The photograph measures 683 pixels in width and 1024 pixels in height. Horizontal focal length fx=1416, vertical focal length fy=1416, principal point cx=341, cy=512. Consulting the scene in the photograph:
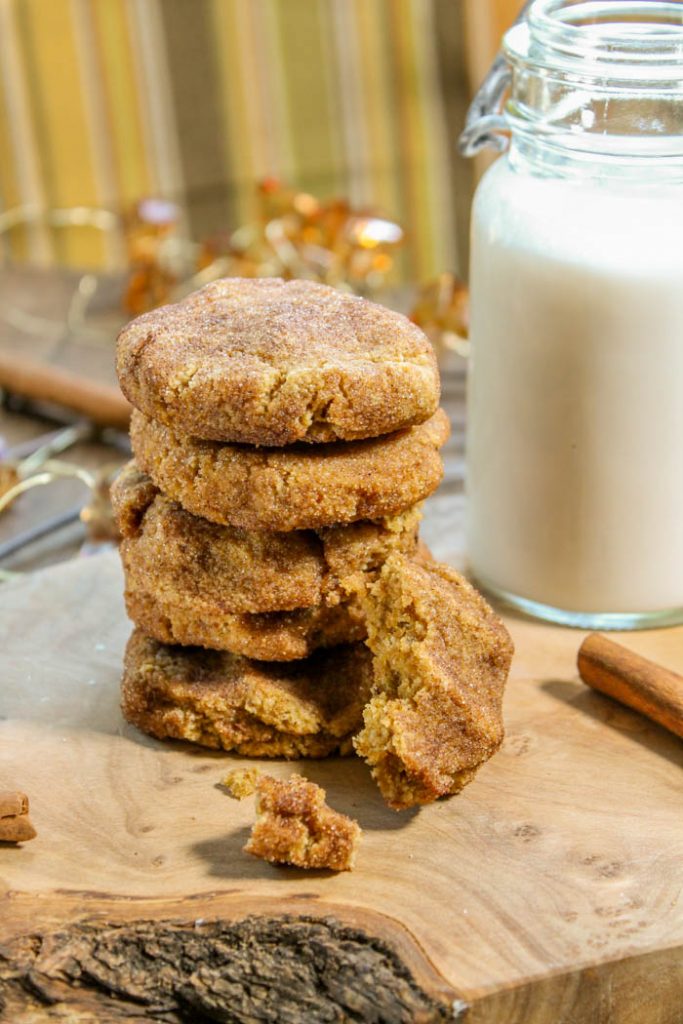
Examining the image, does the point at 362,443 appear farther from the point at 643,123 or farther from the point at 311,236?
the point at 311,236

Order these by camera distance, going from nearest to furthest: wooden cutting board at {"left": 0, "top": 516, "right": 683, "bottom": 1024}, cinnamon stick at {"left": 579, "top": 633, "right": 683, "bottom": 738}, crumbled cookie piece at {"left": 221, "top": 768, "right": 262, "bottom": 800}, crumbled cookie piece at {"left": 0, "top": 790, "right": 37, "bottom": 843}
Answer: wooden cutting board at {"left": 0, "top": 516, "right": 683, "bottom": 1024} → crumbled cookie piece at {"left": 0, "top": 790, "right": 37, "bottom": 843} → crumbled cookie piece at {"left": 221, "top": 768, "right": 262, "bottom": 800} → cinnamon stick at {"left": 579, "top": 633, "right": 683, "bottom": 738}

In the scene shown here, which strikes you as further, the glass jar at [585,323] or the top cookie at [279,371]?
the glass jar at [585,323]

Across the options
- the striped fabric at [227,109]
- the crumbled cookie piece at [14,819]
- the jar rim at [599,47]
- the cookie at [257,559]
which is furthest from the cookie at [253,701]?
the striped fabric at [227,109]

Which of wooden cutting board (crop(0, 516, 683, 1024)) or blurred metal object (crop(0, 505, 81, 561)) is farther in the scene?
blurred metal object (crop(0, 505, 81, 561))

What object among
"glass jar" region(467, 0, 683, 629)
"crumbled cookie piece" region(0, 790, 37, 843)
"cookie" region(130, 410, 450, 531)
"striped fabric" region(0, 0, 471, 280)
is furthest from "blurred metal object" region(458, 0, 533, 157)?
"striped fabric" region(0, 0, 471, 280)

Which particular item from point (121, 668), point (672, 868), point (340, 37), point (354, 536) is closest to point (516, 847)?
point (672, 868)

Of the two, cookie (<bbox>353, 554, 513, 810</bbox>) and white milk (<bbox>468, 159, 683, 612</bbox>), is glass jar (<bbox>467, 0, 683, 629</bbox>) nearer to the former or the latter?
white milk (<bbox>468, 159, 683, 612</bbox>)

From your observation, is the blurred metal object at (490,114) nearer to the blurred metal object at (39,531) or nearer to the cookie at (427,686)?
the cookie at (427,686)
